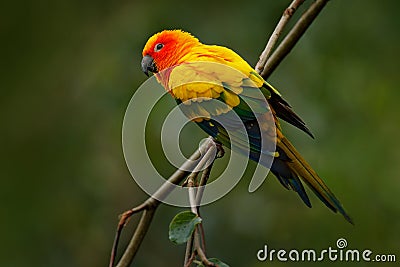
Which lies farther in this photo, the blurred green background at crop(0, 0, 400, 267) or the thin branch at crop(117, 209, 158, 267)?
the blurred green background at crop(0, 0, 400, 267)

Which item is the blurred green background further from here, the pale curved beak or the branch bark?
the branch bark

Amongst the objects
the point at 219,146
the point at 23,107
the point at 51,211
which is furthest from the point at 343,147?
the point at 23,107

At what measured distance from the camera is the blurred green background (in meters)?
3.16

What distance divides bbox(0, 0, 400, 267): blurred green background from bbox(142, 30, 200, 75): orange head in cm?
94

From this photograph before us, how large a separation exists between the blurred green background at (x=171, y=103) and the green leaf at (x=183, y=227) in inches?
65.0

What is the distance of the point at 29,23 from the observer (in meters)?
4.03

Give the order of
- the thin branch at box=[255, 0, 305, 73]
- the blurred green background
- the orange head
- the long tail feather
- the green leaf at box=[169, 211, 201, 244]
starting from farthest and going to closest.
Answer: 1. the blurred green background
2. the orange head
3. the thin branch at box=[255, 0, 305, 73]
4. the long tail feather
5. the green leaf at box=[169, 211, 201, 244]

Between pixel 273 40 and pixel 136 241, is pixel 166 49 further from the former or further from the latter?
pixel 136 241

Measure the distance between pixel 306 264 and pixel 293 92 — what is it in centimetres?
103

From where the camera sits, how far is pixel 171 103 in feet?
10.2

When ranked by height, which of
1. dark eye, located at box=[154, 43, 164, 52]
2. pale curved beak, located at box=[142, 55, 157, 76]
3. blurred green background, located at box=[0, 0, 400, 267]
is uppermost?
dark eye, located at box=[154, 43, 164, 52]

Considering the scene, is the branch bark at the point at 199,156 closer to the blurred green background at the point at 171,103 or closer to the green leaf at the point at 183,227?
the green leaf at the point at 183,227

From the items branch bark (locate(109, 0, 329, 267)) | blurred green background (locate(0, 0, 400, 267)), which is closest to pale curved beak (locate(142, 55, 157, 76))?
branch bark (locate(109, 0, 329, 267))

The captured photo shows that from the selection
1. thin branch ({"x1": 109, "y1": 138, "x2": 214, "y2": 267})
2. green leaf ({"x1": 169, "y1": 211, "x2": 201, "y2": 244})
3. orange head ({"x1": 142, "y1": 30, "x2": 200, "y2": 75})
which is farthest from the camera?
orange head ({"x1": 142, "y1": 30, "x2": 200, "y2": 75})
